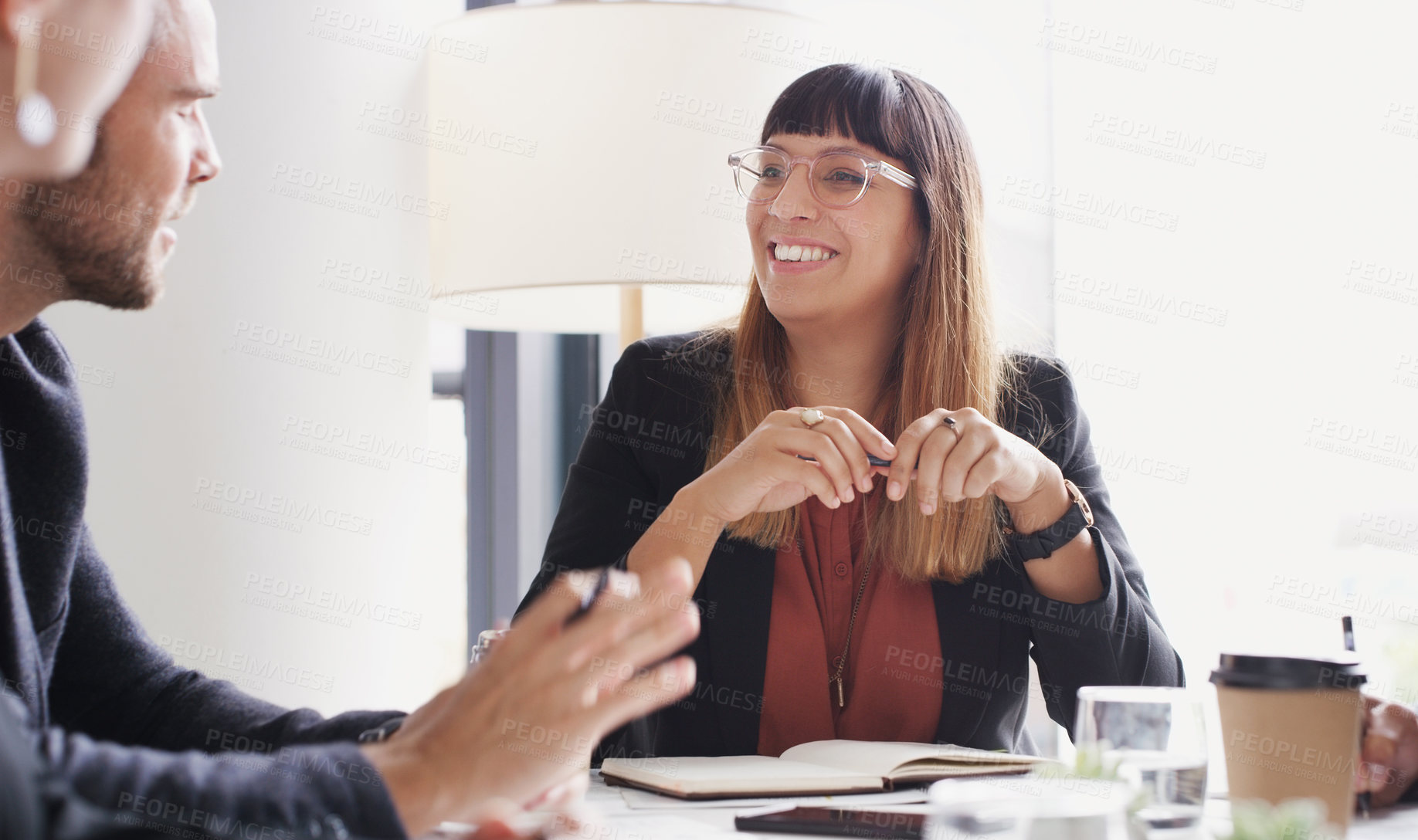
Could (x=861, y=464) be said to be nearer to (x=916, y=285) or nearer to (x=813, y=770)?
(x=813, y=770)

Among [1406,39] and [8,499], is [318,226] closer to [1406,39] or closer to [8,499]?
[8,499]

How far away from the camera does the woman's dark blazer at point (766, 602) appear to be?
57.4 inches

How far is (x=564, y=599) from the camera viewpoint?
798mm

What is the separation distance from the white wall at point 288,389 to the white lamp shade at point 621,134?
0.41 m

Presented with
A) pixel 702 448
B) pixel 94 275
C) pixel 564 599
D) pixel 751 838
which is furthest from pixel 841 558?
pixel 94 275

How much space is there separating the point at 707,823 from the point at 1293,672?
495 millimetres

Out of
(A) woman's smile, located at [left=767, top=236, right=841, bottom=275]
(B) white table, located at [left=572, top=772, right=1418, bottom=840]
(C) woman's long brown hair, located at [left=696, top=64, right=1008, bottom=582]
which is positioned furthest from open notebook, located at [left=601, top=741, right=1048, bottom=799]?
(A) woman's smile, located at [left=767, top=236, right=841, bottom=275]

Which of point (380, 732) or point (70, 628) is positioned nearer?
point (380, 732)

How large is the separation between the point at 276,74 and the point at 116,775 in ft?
5.90

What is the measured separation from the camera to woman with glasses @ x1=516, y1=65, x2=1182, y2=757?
1.44 meters

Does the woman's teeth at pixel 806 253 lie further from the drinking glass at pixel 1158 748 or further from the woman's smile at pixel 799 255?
the drinking glass at pixel 1158 748

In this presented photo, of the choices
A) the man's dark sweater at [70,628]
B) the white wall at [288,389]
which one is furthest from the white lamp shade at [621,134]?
the man's dark sweater at [70,628]

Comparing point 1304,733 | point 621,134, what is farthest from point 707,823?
point 621,134

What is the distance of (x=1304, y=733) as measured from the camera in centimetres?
89
